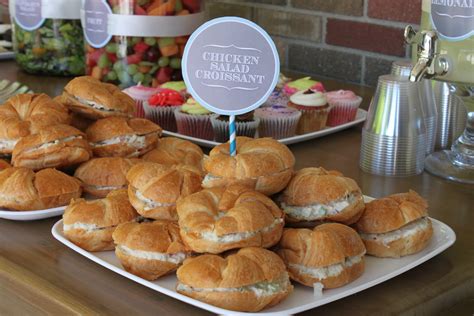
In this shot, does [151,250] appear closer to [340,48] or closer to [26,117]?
[26,117]

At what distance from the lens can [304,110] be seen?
1.58 meters

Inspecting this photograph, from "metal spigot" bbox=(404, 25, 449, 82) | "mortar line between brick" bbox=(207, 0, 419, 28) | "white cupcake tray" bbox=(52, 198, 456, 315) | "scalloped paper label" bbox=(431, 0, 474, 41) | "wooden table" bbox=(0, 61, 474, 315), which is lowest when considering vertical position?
"wooden table" bbox=(0, 61, 474, 315)

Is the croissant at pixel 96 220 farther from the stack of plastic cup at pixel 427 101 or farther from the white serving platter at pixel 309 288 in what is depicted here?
the stack of plastic cup at pixel 427 101

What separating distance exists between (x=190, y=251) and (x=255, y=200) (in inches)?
3.8

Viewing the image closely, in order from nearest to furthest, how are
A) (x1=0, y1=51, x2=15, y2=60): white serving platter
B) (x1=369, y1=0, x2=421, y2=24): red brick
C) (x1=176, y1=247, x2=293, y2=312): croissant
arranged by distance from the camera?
(x1=176, y1=247, x2=293, y2=312): croissant < (x1=369, y1=0, x2=421, y2=24): red brick < (x1=0, y1=51, x2=15, y2=60): white serving platter

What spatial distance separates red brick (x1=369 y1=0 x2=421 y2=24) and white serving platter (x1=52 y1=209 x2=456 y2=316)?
3.06 ft

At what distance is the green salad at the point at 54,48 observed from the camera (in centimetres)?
206

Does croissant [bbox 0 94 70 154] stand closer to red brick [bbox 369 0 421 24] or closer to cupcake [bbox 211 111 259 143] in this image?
cupcake [bbox 211 111 259 143]

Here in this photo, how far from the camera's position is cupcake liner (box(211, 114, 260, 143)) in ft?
4.85

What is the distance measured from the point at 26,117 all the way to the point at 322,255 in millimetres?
563

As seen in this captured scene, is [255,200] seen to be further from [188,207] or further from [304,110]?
[304,110]

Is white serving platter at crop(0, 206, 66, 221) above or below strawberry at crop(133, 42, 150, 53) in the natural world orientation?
below

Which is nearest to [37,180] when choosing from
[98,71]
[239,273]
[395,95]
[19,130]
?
[19,130]

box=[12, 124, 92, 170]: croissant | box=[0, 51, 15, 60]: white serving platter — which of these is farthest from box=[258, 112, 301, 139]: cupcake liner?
box=[0, 51, 15, 60]: white serving platter
